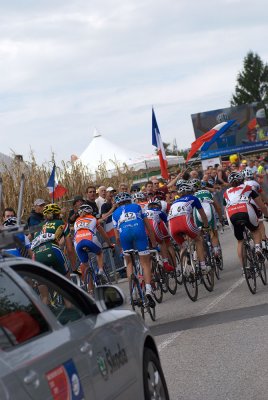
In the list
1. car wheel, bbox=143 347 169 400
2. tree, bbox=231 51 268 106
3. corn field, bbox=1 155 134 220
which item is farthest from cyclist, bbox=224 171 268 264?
tree, bbox=231 51 268 106

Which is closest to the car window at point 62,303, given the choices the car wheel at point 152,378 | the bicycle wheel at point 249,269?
the car wheel at point 152,378

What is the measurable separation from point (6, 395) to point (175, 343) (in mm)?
6675

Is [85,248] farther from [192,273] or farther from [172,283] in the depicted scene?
[192,273]

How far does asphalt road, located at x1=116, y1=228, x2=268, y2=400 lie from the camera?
25.7 ft

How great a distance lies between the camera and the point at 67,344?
4.83 metres

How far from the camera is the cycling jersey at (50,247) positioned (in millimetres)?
13844

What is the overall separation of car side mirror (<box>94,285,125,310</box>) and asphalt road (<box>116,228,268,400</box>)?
189 centimetres

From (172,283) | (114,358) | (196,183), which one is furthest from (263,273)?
(114,358)

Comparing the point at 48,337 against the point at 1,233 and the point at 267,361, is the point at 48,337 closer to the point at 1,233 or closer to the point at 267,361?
the point at 1,233

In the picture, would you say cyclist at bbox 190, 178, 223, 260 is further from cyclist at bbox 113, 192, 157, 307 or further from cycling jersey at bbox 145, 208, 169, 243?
cyclist at bbox 113, 192, 157, 307

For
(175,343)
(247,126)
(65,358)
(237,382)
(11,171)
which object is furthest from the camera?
(247,126)

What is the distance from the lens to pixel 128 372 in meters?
5.60

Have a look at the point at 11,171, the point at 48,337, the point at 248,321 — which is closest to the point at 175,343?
the point at 248,321

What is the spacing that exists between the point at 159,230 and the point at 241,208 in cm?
232
